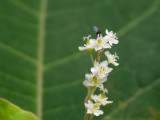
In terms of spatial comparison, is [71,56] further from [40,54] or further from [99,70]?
[99,70]

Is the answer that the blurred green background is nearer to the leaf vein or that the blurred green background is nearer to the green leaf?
the leaf vein

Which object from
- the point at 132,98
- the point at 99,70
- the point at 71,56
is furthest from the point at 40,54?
the point at 99,70

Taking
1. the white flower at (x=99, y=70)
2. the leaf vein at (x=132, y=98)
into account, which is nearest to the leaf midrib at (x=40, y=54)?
the leaf vein at (x=132, y=98)

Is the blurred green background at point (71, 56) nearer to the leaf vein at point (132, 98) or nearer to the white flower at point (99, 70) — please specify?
the leaf vein at point (132, 98)

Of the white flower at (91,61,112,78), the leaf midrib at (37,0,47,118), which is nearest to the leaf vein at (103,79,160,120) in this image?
the leaf midrib at (37,0,47,118)

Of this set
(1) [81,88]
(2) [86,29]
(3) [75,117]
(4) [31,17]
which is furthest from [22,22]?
(3) [75,117]

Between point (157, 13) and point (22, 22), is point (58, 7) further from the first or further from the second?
point (157, 13)

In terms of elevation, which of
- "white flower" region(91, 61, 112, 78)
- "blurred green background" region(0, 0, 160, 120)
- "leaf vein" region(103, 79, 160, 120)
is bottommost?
"white flower" region(91, 61, 112, 78)
